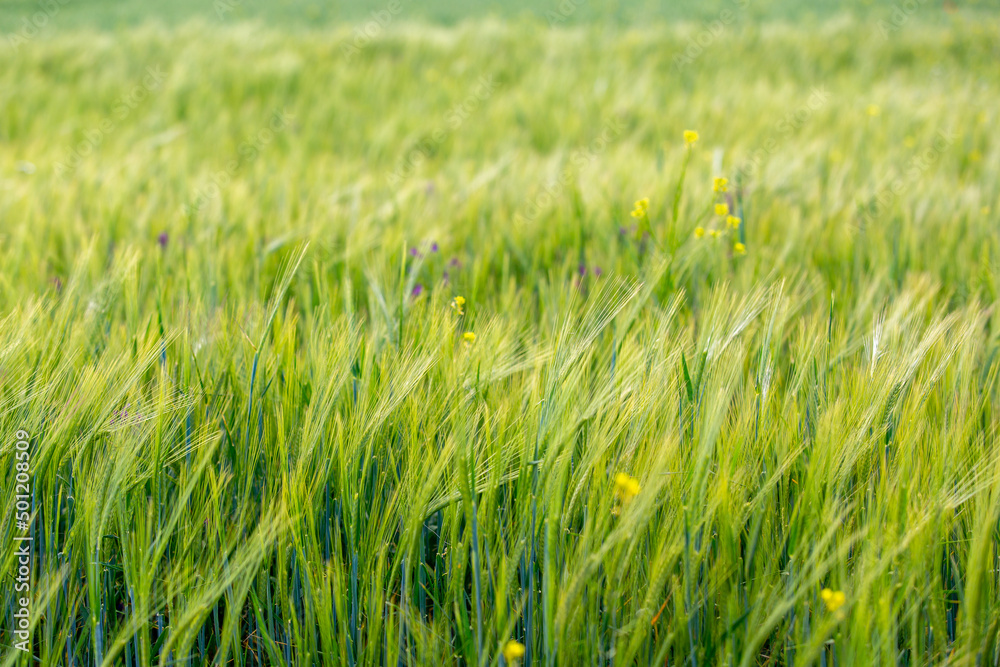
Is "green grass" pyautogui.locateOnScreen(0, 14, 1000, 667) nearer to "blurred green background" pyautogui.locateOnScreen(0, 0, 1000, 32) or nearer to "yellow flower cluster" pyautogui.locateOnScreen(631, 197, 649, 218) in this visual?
"yellow flower cluster" pyautogui.locateOnScreen(631, 197, 649, 218)

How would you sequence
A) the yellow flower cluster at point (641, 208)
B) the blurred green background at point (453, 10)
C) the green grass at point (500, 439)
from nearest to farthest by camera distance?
the green grass at point (500, 439) → the yellow flower cluster at point (641, 208) → the blurred green background at point (453, 10)

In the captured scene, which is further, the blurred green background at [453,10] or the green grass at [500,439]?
the blurred green background at [453,10]

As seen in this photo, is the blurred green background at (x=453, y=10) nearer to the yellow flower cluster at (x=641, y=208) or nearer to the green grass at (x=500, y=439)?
the green grass at (x=500, y=439)

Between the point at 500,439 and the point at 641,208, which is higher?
the point at 641,208

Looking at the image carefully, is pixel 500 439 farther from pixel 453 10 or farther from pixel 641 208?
pixel 453 10

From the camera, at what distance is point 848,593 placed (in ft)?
1.93

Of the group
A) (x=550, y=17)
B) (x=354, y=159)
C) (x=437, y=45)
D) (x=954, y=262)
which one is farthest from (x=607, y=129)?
(x=550, y=17)

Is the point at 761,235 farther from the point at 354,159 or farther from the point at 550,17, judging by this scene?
the point at 550,17

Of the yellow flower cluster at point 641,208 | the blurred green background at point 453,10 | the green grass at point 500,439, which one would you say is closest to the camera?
the green grass at point 500,439

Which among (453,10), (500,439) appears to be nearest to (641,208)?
(500,439)

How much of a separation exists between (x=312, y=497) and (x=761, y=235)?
1.22m

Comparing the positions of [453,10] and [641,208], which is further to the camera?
[453,10]

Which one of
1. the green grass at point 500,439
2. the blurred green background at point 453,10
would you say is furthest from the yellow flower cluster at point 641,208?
the blurred green background at point 453,10

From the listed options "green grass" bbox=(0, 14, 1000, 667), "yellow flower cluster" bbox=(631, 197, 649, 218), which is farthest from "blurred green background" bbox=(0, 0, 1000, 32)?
"yellow flower cluster" bbox=(631, 197, 649, 218)
